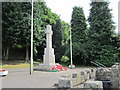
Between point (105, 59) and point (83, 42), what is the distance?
21.6ft

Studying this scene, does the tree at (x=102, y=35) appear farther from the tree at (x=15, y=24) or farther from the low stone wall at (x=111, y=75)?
the low stone wall at (x=111, y=75)

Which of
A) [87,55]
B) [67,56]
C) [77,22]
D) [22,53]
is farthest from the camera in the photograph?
[22,53]

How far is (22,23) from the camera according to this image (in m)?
23.3

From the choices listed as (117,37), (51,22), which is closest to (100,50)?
(117,37)

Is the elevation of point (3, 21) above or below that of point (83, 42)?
above

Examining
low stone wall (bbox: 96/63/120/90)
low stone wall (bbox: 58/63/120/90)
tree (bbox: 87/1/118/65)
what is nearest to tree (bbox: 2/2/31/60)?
tree (bbox: 87/1/118/65)

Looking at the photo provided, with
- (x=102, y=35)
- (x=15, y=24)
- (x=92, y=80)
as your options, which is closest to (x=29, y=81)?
(x=92, y=80)

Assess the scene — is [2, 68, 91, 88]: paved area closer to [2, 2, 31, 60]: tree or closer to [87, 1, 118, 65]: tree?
[2, 2, 31, 60]: tree

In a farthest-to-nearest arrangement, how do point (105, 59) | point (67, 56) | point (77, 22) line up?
point (77, 22) → point (67, 56) → point (105, 59)

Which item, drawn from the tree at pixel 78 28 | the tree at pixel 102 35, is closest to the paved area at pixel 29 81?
the tree at pixel 102 35

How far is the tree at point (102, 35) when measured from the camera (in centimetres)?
2222

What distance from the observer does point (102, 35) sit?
75.9ft

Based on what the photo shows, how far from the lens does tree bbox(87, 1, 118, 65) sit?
22.2 metres

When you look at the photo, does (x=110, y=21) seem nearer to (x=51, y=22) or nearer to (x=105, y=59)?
(x=105, y=59)
